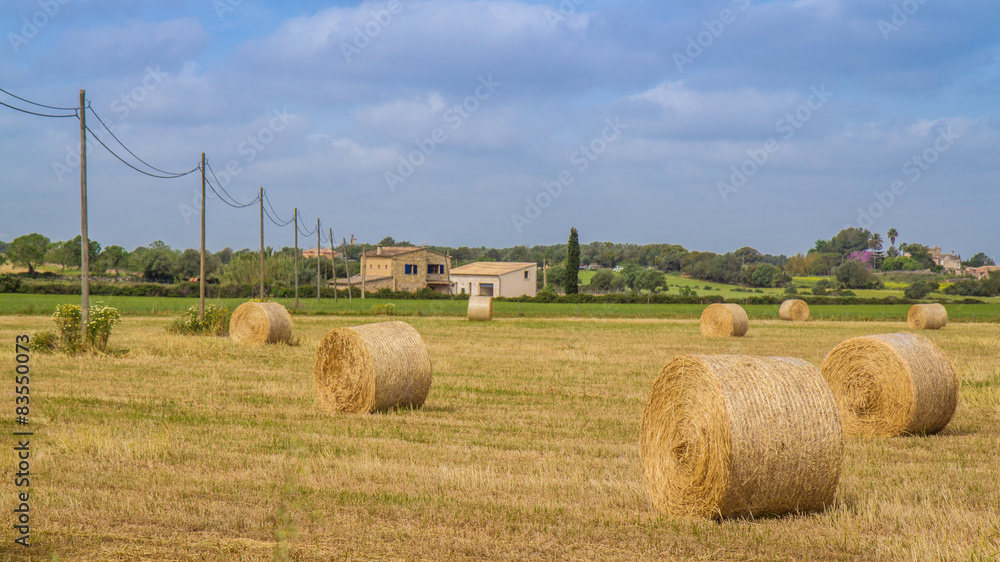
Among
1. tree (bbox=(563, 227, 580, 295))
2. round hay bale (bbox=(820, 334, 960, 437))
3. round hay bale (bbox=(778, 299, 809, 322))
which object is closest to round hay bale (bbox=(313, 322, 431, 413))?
round hay bale (bbox=(820, 334, 960, 437))

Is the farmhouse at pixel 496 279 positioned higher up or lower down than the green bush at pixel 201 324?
higher up

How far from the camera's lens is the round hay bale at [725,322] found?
3234 cm

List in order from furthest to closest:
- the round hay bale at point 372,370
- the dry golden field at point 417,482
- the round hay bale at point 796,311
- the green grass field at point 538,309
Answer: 1. the green grass field at point 538,309
2. the round hay bale at point 796,311
3. the round hay bale at point 372,370
4. the dry golden field at point 417,482

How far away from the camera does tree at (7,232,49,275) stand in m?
Result: 97.6

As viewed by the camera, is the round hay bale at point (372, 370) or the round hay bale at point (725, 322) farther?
the round hay bale at point (725, 322)

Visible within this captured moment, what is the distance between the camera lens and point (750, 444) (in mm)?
6957

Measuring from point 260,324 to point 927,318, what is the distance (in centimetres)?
3054

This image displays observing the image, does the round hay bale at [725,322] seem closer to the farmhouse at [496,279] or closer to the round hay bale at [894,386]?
the round hay bale at [894,386]

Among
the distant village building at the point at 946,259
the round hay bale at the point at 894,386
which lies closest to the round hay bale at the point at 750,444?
the round hay bale at the point at 894,386

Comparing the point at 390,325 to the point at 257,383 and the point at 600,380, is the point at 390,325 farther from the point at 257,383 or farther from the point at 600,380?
the point at 600,380

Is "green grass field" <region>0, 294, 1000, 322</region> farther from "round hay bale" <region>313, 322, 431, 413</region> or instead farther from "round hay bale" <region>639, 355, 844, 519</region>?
"round hay bale" <region>639, 355, 844, 519</region>

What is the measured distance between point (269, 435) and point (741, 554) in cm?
652

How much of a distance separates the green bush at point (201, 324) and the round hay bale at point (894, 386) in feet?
70.6

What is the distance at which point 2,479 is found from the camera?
7902 millimetres
